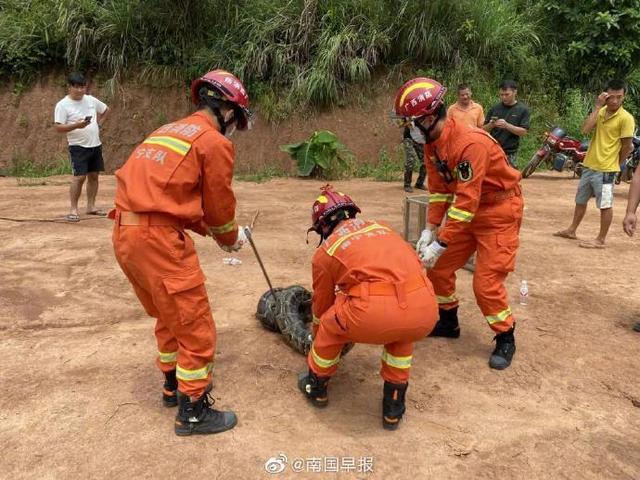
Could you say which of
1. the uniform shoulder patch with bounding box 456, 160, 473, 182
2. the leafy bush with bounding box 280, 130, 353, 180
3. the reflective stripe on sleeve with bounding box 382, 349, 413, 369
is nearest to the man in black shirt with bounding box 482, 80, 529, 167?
the leafy bush with bounding box 280, 130, 353, 180

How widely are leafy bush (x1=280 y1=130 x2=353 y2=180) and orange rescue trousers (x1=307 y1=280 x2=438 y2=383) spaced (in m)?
7.89

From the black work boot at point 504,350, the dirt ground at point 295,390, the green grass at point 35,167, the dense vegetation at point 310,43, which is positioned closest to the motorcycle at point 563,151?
the dense vegetation at point 310,43

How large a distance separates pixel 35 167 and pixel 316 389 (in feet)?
37.9

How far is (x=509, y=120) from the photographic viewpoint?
746 cm

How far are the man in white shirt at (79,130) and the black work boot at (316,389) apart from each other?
16.8 feet

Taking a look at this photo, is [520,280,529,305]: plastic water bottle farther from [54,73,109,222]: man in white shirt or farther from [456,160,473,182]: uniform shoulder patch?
[54,73,109,222]: man in white shirt

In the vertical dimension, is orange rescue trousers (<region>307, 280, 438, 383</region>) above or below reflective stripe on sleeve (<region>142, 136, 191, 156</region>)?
below

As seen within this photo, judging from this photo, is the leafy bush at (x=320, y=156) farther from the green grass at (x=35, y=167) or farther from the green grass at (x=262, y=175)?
the green grass at (x=35, y=167)

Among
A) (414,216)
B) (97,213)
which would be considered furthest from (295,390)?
(97,213)

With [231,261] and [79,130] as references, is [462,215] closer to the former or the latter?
[231,261]

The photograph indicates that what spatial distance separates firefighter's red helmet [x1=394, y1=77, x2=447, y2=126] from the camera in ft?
11.5

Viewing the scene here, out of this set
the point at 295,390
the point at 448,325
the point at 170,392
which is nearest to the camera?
the point at 170,392

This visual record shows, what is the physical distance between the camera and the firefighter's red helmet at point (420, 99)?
3.50 meters

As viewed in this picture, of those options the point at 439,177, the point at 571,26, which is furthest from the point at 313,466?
the point at 571,26
